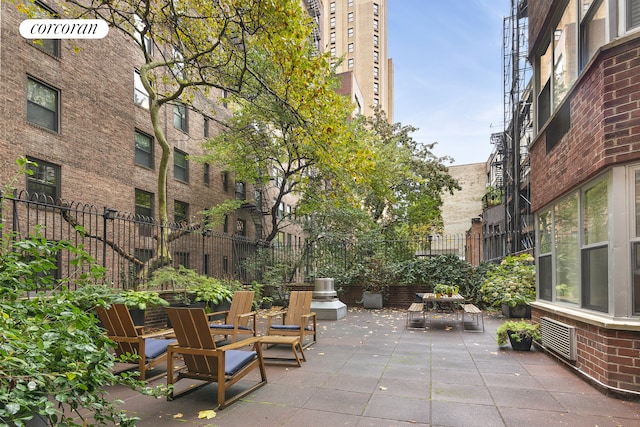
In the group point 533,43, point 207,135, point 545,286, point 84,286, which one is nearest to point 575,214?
point 545,286

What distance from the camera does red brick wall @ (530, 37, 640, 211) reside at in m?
4.53

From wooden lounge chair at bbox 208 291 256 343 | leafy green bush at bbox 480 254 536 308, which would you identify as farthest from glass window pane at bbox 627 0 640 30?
leafy green bush at bbox 480 254 536 308

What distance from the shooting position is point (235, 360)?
456 cm

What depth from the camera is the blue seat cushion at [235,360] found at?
14.2ft

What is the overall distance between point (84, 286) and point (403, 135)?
2476cm

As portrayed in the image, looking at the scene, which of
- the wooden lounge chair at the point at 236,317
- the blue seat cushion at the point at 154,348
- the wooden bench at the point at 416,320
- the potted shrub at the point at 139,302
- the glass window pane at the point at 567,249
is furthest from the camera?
the wooden bench at the point at 416,320

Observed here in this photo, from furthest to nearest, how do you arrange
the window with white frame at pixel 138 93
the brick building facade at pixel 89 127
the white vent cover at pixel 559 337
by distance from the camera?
the window with white frame at pixel 138 93, the brick building facade at pixel 89 127, the white vent cover at pixel 559 337

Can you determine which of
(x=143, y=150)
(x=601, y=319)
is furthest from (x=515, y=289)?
(x=143, y=150)

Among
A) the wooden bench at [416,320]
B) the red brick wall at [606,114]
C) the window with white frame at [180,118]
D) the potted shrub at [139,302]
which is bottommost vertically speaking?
the wooden bench at [416,320]

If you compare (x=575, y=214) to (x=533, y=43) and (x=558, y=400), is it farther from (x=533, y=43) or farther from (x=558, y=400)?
(x=533, y=43)

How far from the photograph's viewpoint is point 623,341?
14.7ft

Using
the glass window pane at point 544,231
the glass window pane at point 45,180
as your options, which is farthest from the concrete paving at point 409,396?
the glass window pane at point 45,180

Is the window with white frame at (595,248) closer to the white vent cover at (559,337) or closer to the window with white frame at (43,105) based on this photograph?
the white vent cover at (559,337)

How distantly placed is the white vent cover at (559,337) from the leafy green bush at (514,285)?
4.06 m
